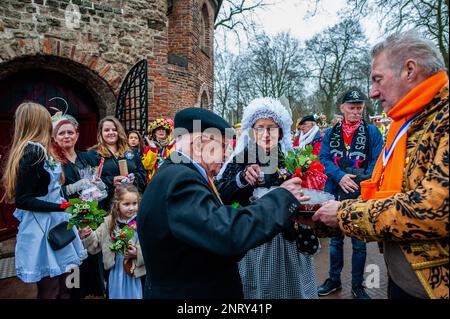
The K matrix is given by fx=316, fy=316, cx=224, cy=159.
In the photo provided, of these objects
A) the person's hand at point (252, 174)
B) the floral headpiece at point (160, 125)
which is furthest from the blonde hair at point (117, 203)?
the floral headpiece at point (160, 125)

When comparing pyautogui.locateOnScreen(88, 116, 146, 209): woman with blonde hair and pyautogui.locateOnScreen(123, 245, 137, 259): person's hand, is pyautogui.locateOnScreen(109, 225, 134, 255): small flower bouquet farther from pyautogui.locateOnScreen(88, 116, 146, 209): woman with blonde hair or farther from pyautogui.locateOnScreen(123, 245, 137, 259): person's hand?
pyautogui.locateOnScreen(88, 116, 146, 209): woman with blonde hair

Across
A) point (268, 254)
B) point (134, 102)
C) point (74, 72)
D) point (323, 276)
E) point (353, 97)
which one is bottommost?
point (323, 276)

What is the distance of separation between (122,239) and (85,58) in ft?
17.5

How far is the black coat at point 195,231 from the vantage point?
1316 mm

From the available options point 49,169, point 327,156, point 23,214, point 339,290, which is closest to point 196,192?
point 49,169

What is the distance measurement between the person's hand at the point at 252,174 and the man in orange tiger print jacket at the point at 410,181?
0.82m

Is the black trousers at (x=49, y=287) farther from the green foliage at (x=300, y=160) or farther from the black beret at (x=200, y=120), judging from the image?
the green foliage at (x=300, y=160)

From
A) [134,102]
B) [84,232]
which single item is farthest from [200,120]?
→ [134,102]

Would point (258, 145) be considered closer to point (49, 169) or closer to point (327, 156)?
point (327, 156)

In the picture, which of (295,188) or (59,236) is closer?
(295,188)

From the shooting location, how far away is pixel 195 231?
51.9 inches

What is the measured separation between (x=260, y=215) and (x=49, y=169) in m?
2.43

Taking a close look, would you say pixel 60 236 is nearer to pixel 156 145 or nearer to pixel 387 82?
pixel 387 82

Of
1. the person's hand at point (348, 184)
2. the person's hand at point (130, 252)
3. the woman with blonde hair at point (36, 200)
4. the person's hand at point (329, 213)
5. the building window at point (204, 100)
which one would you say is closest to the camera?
the person's hand at point (329, 213)
